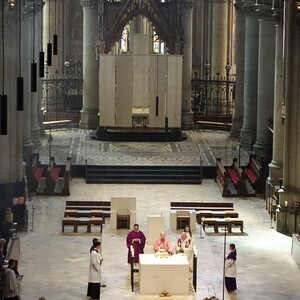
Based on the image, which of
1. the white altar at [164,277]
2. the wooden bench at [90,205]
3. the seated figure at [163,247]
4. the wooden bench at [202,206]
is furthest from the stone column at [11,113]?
the white altar at [164,277]

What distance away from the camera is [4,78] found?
40000 millimetres

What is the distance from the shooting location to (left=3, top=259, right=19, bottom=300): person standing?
30.8 meters

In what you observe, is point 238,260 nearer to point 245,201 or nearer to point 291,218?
point 291,218

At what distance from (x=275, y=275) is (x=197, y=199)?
11919 mm

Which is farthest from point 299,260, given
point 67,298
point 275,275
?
point 67,298

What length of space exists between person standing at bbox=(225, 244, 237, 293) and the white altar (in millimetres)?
1566

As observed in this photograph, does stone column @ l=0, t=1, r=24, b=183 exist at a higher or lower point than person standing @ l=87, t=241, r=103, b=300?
higher

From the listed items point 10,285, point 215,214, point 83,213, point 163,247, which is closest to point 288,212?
point 215,214

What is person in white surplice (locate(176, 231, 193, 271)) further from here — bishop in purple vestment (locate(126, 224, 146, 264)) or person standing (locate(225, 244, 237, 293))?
person standing (locate(225, 244, 237, 293))

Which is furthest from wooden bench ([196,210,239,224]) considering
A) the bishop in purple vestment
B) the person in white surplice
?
the bishop in purple vestment

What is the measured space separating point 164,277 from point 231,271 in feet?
7.61

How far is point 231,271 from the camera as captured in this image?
34125 mm

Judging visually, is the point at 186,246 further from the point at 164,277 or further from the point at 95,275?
the point at 95,275

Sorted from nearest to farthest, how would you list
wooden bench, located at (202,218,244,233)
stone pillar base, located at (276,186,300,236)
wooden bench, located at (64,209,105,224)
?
stone pillar base, located at (276,186,300,236) < wooden bench, located at (202,218,244,233) < wooden bench, located at (64,209,105,224)
